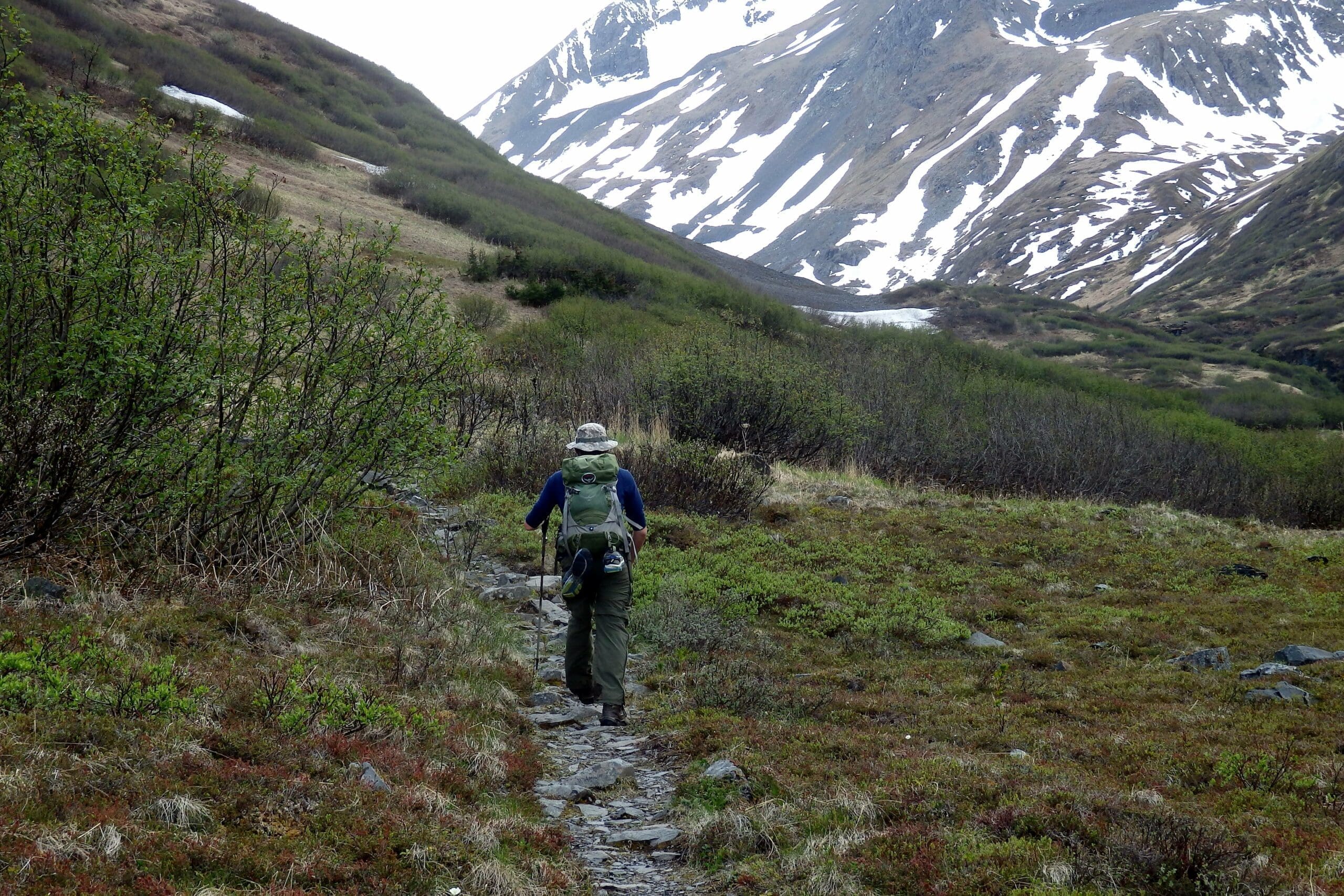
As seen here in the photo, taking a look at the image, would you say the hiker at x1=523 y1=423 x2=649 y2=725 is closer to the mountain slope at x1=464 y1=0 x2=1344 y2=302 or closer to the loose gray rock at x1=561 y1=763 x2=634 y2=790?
the loose gray rock at x1=561 y1=763 x2=634 y2=790

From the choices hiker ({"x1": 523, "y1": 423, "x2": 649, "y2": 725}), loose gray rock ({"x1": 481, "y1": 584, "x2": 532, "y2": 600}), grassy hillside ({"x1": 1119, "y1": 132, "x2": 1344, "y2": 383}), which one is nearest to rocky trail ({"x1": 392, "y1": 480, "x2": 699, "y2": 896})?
hiker ({"x1": 523, "y1": 423, "x2": 649, "y2": 725})

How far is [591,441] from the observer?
618 centimetres

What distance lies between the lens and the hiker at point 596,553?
6051 millimetres

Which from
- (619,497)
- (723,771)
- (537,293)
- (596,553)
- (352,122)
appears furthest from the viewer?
(352,122)

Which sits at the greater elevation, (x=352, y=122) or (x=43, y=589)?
(x=352, y=122)

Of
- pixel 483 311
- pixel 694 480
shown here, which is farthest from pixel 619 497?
pixel 483 311

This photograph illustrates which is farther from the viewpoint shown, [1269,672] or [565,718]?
[1269,672]

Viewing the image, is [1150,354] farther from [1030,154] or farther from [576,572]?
[1030,154]

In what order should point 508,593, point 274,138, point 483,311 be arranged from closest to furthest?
point 508,593 < point 483,311 < point 274,138

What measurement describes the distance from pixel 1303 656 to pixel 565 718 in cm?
630

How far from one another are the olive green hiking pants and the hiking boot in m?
0.16

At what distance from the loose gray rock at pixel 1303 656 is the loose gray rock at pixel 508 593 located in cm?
692

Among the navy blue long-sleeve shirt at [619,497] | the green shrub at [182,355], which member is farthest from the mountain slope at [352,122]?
the navy blue long-sleeve shirt at [619,497]

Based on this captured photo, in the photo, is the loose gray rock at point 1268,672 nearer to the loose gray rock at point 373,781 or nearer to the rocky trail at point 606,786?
the rocky trail at point 606,786
